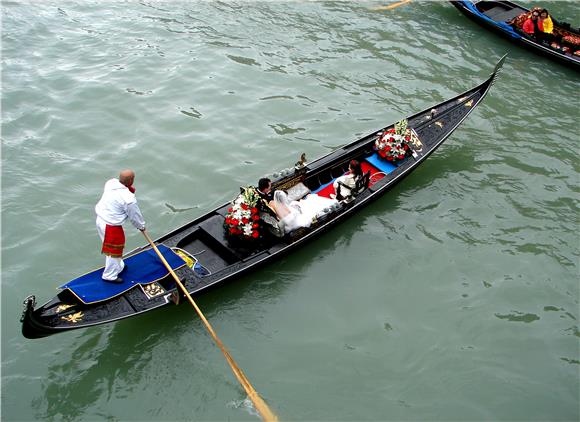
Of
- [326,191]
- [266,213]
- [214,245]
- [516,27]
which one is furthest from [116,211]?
[516,27]

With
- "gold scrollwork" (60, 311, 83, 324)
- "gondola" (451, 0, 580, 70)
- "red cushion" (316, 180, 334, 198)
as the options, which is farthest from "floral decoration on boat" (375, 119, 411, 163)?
"gondola" (451, 0, 580, 70)

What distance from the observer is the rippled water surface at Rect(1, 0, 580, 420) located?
4.88m

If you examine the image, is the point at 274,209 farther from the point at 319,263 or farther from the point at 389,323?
the point at 389,323

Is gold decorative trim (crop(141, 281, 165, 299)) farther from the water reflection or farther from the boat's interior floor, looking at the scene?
the boat's interior floor

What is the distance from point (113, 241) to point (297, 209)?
2203 millimetres

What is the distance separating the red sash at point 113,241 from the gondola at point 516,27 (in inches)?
365

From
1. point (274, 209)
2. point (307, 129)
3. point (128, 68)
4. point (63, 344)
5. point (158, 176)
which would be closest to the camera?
point (63, 344)

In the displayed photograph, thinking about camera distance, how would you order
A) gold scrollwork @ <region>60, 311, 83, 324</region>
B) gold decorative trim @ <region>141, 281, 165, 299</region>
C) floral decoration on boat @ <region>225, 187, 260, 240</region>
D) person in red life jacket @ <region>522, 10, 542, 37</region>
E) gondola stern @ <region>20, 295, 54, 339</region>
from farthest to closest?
1. person in red life jacket @ <region>522, 10, 542, 37</region>
2. floral decoration on boat @ <region>225, 187, 260, 240</region>
3. gold decorative trim @ <region>141, 281, 165, 299</region>
4. gold scrollwork @ <region>60, 311, 83, 324</region>
5. gondola stern @ <region>20, 295, 54, 339</region>

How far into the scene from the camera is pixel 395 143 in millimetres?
6980

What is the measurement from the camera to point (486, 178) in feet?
24.4

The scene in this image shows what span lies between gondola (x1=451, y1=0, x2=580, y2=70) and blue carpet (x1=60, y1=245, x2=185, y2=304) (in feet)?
28.8

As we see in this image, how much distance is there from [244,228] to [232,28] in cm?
644

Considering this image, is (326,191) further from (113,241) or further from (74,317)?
(74,317)

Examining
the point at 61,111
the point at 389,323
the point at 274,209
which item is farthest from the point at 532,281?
the point at 61,111
